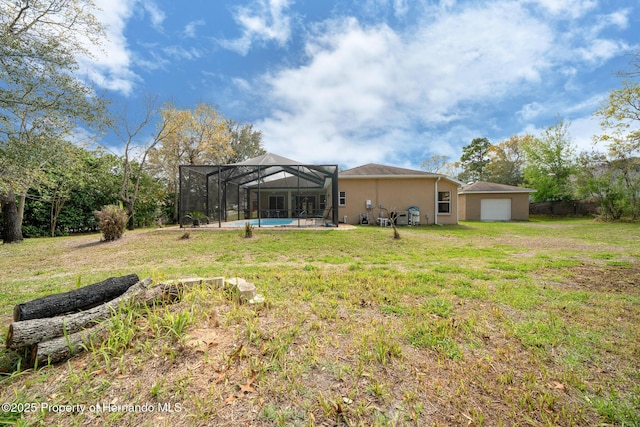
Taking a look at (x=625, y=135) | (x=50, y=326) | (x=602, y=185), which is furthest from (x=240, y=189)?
(x=625, y=135)

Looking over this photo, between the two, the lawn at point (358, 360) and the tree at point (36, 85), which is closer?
the lawn at point (358, 360)

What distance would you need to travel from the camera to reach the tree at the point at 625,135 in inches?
581

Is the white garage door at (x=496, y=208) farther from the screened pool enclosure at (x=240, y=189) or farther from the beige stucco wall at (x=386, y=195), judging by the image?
the screened pool enclosure at (x=240, y=189)

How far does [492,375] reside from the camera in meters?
1.84

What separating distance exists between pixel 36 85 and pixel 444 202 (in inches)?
690

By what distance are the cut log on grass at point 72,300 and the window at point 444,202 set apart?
16.2m

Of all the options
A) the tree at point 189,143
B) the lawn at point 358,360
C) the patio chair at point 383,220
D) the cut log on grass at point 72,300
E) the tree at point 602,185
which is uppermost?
the tree at point 189,143

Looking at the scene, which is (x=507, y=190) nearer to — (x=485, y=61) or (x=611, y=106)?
(x=611, y=106)

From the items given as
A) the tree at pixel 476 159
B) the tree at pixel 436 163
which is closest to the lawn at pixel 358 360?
the tree at pixel 476 159

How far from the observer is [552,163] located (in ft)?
75.1

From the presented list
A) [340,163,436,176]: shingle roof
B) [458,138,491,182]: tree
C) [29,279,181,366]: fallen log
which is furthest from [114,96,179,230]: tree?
[458,138,491,182]: tree

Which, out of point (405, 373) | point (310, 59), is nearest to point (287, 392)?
point (405, 373)

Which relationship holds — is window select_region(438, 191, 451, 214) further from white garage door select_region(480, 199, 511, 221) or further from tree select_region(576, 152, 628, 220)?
tree select_region(576, 152, 628, 220)

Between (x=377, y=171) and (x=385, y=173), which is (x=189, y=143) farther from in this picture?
(x=385, y=173)
